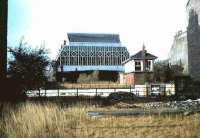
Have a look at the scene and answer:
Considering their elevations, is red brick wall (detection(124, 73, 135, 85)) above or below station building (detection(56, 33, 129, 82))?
below

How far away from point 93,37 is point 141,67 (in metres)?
41.8

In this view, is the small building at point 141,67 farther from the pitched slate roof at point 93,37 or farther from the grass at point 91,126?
the grass at point 91,126

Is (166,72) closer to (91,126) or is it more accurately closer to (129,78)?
(129,78)

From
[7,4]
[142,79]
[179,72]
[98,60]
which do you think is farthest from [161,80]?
[98,60]

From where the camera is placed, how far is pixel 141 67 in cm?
7419

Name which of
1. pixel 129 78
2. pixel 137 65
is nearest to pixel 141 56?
pixel 137 65

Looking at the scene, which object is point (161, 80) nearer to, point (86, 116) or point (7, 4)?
point (7, 4)

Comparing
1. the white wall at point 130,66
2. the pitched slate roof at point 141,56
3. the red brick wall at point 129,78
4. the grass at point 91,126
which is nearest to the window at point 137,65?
the white wall at point 130,66

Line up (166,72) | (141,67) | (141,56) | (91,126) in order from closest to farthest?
(91,126)
(166,72)
(141,67)
(141,56)

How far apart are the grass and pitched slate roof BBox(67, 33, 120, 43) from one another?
9674 centimetres

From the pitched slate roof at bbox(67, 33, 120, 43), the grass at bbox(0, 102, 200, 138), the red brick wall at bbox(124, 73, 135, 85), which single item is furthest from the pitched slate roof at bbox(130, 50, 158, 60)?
the grass at bbox(0, 102, 200, 138)

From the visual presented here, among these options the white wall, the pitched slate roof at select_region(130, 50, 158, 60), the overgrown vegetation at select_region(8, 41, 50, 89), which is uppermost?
the pitched slate roof at select_region(130, 50, 158, 60)

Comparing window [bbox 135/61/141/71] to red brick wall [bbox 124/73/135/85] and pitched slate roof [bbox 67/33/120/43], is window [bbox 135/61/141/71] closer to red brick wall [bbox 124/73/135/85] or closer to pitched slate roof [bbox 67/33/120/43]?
red brick wall [bbox 124/73/135/85]

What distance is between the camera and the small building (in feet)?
235
